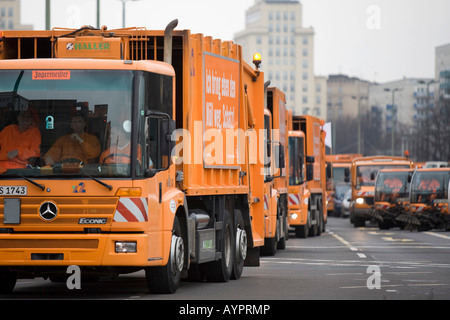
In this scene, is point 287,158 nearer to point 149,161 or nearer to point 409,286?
point 409,286

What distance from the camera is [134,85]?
1412 cm

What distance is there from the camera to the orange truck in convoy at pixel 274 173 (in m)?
22.7

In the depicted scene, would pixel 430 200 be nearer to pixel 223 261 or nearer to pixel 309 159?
pixel 309 159

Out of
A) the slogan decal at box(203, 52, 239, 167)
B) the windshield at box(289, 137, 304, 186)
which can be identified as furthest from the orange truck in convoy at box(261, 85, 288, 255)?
the slogan decal at box(203, 52, 239, 167)

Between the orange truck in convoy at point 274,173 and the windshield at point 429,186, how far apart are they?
16.1 metres

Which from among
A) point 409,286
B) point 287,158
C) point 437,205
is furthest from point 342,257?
point 437,205

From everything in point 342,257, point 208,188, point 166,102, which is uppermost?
point 166,102

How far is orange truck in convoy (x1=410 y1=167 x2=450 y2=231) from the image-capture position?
43469mm

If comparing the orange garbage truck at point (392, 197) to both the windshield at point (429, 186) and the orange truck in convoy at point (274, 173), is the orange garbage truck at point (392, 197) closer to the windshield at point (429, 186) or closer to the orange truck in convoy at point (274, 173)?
the windshield at point (429, 186)

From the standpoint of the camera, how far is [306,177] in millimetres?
34438

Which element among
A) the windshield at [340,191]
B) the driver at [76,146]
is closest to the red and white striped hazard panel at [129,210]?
the driver at [76,146]

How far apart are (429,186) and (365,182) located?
25.0ft

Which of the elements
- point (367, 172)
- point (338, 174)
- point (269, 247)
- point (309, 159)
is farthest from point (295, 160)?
point (338, 174)
